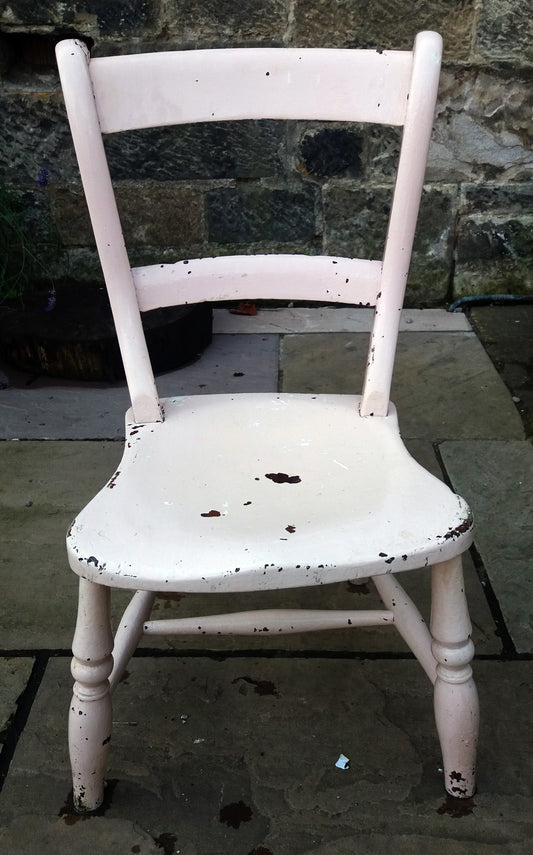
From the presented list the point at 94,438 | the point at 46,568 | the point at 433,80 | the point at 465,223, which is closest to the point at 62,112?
the point at 94,438

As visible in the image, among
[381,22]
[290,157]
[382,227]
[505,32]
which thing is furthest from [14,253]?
[505,32]

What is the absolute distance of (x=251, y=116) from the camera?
1210 millimetres

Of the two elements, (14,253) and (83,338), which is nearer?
(83,338)

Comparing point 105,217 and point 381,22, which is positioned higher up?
point 381,22

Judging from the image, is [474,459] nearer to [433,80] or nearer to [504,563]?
[504,563]

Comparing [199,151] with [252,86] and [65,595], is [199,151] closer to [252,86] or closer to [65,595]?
[252,86]

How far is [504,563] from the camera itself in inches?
62.6

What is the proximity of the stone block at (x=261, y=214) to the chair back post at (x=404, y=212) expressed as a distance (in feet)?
5.00

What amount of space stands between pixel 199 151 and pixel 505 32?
38.7 inches

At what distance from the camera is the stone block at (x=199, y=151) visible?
2.56m

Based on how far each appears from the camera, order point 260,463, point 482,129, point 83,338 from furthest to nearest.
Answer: point 482,129, point 83,338, point 260,463

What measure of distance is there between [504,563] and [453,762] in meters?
0.56

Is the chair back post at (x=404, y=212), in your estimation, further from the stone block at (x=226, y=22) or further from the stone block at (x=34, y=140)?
the stone block at (x=34, y=140)

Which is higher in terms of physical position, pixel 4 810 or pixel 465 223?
pixel 465 223
